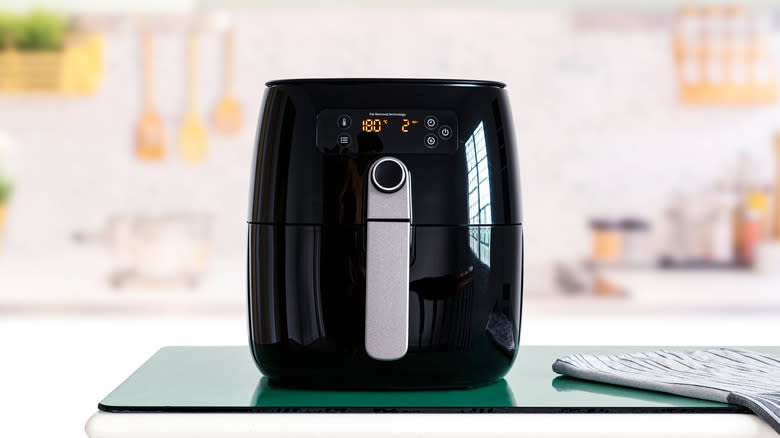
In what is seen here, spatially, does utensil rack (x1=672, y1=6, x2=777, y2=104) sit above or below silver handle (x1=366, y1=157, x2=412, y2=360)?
above

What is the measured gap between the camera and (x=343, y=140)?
0.70 m

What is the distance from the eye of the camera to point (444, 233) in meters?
0.69

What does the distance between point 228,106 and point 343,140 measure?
2451mm

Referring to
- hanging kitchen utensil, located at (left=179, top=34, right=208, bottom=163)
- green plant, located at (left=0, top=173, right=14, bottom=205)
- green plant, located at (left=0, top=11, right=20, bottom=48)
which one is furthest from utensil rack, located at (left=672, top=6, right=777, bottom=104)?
green plant, located at (left=0, top=173, right=14, bottom=205)

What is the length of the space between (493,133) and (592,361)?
214 mm

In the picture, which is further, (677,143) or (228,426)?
(677,143)

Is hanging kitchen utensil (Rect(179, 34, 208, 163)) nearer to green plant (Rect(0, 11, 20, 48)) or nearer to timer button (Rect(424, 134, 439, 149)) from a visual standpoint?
green plant (Rect(0, 11, 20, 48))

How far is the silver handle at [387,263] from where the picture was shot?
2.24ft

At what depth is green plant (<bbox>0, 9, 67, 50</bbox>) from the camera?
9.48ft

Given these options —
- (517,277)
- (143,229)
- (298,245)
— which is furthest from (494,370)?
(143,229)

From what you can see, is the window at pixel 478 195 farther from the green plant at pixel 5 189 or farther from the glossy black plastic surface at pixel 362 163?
the green plant at pixel 5 189

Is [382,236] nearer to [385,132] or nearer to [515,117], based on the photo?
[385,132]

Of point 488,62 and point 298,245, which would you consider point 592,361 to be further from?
point 488,62

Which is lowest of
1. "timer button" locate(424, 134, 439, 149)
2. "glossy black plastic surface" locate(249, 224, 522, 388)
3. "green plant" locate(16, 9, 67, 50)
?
"glossy black plastic surface" locate(249, 224, 522, 388)
